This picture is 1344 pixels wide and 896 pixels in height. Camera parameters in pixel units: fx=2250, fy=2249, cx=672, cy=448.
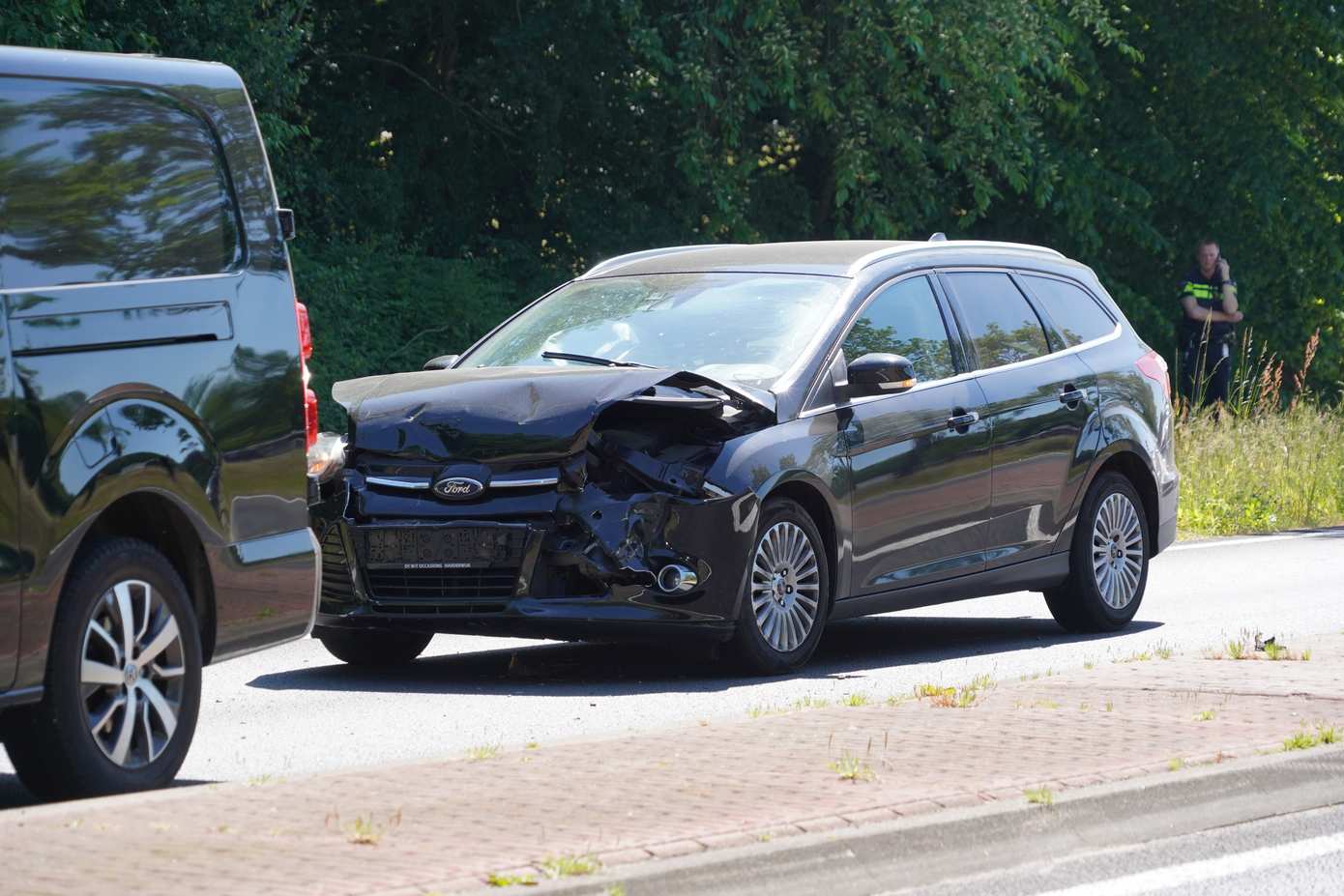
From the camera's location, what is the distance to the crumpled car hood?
29.1 ft

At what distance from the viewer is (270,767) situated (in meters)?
7.33

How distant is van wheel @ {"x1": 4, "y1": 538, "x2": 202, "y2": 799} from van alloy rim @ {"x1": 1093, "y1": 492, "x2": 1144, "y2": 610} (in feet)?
18.4

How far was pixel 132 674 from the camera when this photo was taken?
21.2ft

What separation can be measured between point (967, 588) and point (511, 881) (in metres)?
5.56

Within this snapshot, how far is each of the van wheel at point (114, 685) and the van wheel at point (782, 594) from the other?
9.49ft

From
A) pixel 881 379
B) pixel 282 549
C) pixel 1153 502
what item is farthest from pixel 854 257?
pixel 282 549

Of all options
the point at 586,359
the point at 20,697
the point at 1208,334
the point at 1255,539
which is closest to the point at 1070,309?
the point at 586,359

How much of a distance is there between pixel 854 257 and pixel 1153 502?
234 centimetres

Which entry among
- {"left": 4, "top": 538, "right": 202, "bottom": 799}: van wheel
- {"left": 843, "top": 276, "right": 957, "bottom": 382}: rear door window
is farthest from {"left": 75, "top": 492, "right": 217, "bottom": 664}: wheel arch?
{"left": 843, "top": 276, "right": 957, "bottom": 382}: rear door window

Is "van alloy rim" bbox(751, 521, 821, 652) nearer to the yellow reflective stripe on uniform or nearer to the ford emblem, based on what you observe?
the ford emblem

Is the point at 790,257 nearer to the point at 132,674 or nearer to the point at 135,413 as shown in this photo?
the point at 135,413

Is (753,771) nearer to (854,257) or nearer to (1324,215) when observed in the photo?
(854,257)

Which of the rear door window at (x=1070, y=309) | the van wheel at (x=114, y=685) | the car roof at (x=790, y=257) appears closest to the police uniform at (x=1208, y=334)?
the rear door window at (x=1070, y=309)

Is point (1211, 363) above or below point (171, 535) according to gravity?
below
